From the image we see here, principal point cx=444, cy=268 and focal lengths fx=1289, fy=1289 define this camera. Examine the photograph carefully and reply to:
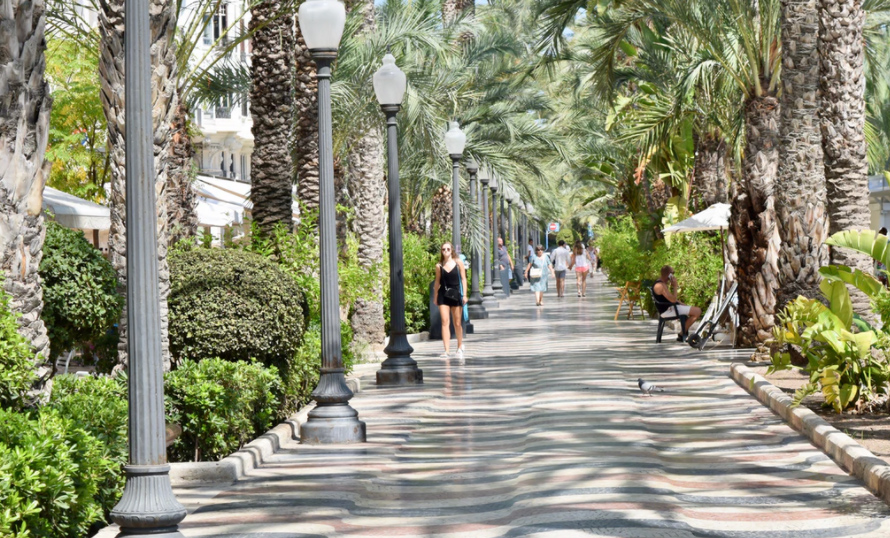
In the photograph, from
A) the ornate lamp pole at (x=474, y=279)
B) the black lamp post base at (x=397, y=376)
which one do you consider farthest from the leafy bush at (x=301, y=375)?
the ornate lamp pole at (x=474, y=279)

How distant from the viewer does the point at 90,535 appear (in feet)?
25.2

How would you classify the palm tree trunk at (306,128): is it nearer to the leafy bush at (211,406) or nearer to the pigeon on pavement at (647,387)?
the pigeon on pavement at (647,387)

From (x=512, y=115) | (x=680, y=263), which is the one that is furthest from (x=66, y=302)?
(x=512, y=115)

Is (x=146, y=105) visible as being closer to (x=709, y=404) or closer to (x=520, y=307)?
(x=709, y=404)

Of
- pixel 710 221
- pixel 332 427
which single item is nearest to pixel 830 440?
pixel 332 427

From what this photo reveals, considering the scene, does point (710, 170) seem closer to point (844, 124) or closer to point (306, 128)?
point (306, 128)

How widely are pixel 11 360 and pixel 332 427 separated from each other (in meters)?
4.18

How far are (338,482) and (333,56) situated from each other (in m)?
4.34

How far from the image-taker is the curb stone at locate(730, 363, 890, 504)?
8042 millimetres

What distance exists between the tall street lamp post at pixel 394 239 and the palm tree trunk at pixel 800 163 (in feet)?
15.4

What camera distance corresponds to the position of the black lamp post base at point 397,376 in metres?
15.9

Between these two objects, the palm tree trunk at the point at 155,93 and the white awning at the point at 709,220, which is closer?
the palm tree trunk at the point at 155,93

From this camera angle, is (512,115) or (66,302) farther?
(512,115)

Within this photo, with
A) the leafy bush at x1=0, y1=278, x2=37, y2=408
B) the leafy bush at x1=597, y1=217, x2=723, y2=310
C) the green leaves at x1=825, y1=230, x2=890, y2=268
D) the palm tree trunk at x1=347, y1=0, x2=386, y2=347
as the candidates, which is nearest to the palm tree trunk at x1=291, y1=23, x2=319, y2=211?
the palm tree trunk at x1=347, y1=0, x2=386, y2=347
